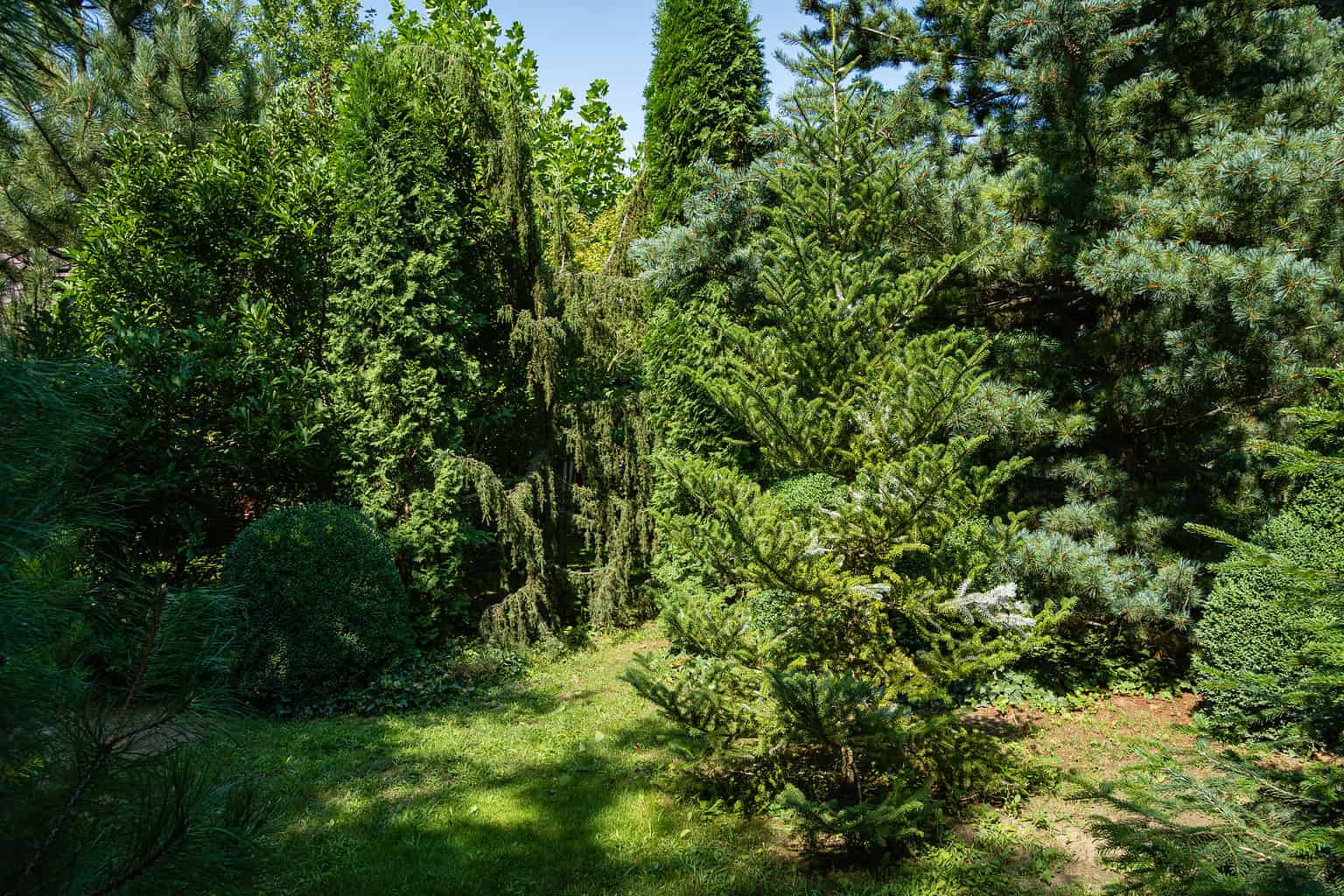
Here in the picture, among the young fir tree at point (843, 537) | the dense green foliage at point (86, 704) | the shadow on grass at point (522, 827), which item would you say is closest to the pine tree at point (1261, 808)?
the young fir tree at point (843, 537)

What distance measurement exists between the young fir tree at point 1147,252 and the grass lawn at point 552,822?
1.80 meters

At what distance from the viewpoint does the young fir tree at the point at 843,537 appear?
11.7 feet

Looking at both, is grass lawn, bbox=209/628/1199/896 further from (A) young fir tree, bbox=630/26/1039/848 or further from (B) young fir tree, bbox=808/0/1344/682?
(B) young fir tree, bbox=808/0/1344/682

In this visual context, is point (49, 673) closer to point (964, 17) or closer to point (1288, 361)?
point (1288, 361)

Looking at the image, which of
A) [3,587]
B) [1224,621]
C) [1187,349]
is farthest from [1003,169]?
[3,587]

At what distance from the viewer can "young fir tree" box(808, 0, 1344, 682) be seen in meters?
5.02

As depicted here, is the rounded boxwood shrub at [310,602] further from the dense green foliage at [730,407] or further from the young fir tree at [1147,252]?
the young fir tree at [1147,252]

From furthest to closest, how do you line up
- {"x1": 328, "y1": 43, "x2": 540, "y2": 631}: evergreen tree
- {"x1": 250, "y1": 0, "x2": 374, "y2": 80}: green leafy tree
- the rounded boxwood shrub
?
{"x1": 250, "y1": 0, "x2": 374, "y2": 80}: green leafy tree, {"x1": 328, "y1": 43, "x2": 540, "y2": 631}: evergreen tree, the rounded boxwood shrub

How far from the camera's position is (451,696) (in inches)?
250

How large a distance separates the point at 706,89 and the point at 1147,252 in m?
4.89

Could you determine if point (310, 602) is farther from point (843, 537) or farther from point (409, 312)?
point (843, 537)

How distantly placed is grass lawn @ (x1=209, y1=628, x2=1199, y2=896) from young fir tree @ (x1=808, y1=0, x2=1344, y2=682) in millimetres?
1797

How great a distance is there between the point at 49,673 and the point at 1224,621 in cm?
730

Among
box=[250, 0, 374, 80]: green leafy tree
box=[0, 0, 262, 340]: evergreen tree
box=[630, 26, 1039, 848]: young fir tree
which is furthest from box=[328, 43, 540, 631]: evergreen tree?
box=[250, 0, 374, 80]: green leafy tree
